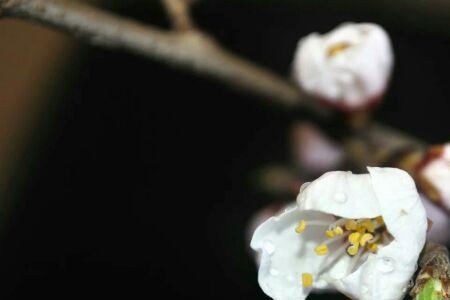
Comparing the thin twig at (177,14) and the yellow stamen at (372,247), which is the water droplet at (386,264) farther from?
the thin twig at (177,14)

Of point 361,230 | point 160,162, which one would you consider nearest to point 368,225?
point 361,230

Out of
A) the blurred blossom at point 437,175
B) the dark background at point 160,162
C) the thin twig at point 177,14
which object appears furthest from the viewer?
the dark background at point 160,162

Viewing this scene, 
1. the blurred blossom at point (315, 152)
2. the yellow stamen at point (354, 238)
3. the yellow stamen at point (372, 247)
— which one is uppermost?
the blurred blossom at point (315, 152)

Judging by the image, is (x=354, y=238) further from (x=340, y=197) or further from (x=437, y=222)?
(x=437, y=222)

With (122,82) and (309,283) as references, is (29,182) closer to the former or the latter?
(122,82)

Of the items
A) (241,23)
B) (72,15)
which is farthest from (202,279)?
(72,15)

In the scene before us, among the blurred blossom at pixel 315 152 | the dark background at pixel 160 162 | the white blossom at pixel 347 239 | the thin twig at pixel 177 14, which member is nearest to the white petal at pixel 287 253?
the white blossom at pixel 347 239
